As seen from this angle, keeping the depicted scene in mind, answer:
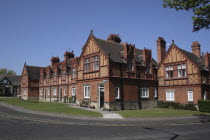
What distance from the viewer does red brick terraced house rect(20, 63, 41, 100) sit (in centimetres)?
5447

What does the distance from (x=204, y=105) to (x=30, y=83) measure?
45562 millimetres

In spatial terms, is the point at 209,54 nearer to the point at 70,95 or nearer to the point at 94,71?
the point at 94,71

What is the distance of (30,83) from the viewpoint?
54969mm

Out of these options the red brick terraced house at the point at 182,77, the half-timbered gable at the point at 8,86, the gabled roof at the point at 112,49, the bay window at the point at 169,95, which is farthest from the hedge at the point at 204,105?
the half-timbered gable at the point at 8,86

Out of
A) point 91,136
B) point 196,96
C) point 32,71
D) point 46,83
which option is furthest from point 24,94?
point 91,136

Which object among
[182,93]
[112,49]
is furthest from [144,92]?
[112,49]

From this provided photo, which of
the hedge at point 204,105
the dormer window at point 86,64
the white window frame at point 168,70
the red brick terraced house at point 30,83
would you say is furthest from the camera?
the red brick terraced house at point 30,83

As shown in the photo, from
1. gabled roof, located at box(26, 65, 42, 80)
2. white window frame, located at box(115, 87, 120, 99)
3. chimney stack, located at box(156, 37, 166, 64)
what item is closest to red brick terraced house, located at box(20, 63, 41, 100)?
gabled roof, located at box(26, 65, 42, 80)

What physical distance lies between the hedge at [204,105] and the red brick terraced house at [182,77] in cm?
163

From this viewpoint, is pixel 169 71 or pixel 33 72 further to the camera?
pixel 33 72

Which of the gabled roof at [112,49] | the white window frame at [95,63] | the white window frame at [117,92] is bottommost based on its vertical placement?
the white window frame at [117,92]

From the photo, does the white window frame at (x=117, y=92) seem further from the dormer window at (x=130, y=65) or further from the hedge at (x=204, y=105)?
the hedge at (x=204, y=105)

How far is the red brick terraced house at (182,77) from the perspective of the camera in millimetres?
28750

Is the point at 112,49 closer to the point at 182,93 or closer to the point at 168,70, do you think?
the point at 168,70
